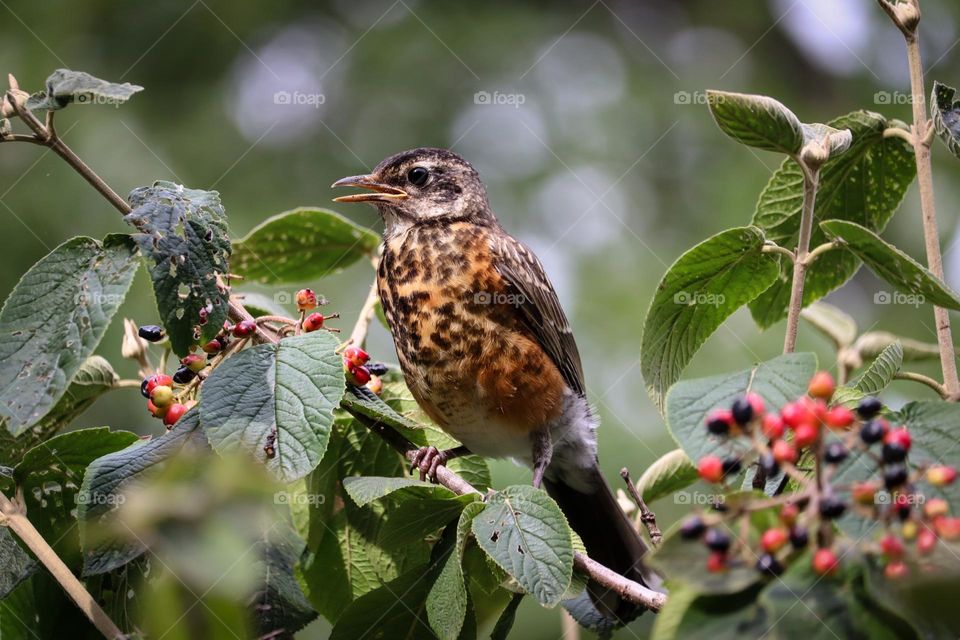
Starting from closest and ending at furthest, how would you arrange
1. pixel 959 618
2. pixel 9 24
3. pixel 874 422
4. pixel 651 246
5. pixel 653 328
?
pixel 959 618
pixel 874 422
pixel 653 328
pixel 651 246
pixel 9 24

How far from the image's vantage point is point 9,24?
7352mm

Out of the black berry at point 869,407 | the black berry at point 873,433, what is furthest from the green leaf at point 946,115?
the black berry at point 873,433

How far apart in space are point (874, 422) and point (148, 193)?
56.8 inches

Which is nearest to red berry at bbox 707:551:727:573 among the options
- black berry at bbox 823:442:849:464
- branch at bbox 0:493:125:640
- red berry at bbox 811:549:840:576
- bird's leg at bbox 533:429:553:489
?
red berry at bbox 811:549:840:576

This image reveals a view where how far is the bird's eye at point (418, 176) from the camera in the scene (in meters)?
3.93

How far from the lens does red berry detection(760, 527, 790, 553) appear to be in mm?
1209

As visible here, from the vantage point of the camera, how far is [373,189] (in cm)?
399

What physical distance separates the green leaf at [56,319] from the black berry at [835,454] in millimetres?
1202

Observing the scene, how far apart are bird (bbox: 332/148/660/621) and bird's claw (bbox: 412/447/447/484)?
378 mm

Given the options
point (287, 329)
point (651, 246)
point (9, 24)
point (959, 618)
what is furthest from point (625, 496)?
point (9, 24)

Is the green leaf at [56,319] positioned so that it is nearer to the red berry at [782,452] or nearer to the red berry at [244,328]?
the red berry at [244,328]

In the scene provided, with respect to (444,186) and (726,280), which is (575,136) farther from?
(726,280)

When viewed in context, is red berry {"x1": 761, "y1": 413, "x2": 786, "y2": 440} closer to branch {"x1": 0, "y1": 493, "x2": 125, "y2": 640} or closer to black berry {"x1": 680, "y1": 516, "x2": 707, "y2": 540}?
black berry {"x1": 680, "y1": 516, "x2": 707, "y2": 540}

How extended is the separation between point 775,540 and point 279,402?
1.05 metres
